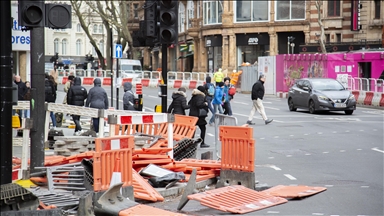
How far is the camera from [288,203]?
1066 cm

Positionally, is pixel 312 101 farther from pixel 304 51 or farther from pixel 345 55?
pixel 304 51

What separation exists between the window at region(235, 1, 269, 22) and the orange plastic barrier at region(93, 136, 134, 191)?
1990 inches

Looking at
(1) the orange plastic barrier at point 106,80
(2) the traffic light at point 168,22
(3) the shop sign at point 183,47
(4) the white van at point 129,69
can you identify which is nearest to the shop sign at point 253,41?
(4) the white van at point 129,69

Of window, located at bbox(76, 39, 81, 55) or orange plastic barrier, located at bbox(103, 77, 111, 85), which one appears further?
window, located at bbox(76, 39, 81, 55)

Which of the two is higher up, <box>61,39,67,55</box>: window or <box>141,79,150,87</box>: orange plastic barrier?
<box>61,39,67,55</box>: window

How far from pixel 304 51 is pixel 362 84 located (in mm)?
18242

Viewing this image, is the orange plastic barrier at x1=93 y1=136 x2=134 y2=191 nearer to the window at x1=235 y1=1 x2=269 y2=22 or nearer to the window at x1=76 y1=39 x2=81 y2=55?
the window at x1=235 y1=1 x2=269 y2=22

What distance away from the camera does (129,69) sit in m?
62.6

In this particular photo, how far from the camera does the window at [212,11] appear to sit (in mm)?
62312

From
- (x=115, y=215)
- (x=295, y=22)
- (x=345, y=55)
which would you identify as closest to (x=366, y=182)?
(x=115, y=215)

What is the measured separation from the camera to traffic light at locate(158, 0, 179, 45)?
13.6 meters

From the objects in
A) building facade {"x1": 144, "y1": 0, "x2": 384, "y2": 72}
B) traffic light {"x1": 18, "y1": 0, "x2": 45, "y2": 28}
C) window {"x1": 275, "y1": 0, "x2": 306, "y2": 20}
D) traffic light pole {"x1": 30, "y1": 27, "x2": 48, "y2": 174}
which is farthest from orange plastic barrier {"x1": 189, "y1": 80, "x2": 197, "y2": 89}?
traffic light {"x1": 18, "y1": 0, "x2": 45, "y2": 28}

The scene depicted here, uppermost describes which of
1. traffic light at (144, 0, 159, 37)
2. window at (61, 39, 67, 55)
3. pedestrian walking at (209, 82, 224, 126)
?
window at (61, 39, 67, 55)

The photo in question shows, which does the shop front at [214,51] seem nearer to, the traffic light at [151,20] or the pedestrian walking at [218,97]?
the pedestrian walking at [218,97]
